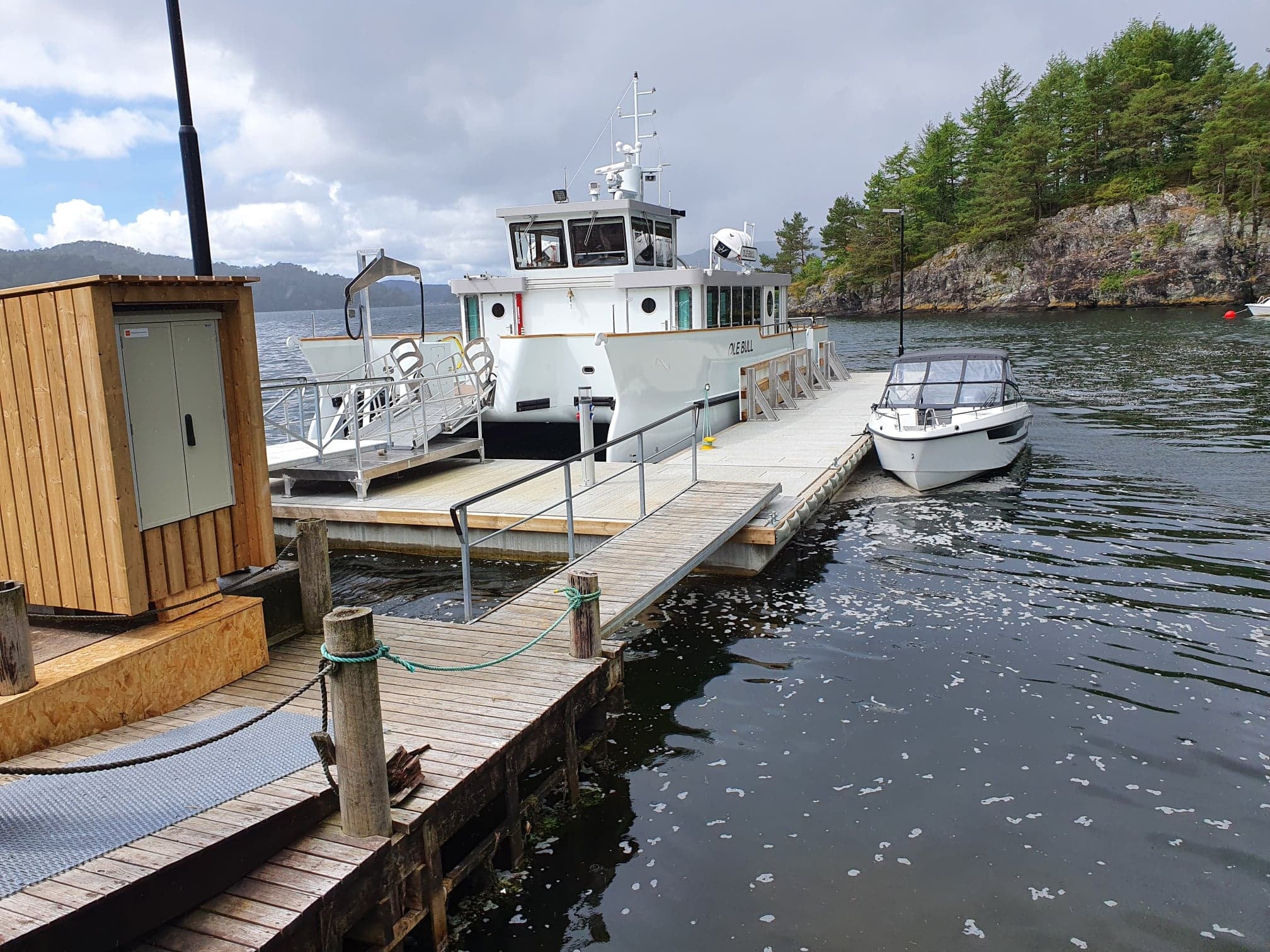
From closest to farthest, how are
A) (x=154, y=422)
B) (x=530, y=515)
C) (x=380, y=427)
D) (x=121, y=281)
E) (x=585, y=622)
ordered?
(x=121, y=281)
(x=154, y=422)
(x=585, y=622)
(x=530, y=515)
(x=380, y=427)

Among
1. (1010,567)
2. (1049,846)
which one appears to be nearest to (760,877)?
(1049,846)

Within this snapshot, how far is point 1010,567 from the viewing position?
33.0ft

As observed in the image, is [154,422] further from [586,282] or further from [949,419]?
[586,282]

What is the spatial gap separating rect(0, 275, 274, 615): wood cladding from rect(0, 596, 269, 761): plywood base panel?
213 mm

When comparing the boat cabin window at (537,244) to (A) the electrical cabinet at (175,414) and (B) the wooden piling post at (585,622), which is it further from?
(B) the wooden piling post at (585,622)

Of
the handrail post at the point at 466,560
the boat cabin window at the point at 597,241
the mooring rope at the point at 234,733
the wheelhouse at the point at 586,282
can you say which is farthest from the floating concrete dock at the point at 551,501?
the mooring rope at the point at 234,733

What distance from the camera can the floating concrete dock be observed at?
10.1 metres

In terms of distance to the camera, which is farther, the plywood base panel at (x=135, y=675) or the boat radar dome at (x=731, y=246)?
the boat radar dome at (x=731, y=246)

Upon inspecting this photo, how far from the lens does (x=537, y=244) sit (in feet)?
55.3

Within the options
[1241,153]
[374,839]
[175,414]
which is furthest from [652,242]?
[1241,153]

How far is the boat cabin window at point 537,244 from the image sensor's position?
656 inches

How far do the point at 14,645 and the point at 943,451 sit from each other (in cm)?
1208

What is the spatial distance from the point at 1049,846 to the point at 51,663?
5.39 metres

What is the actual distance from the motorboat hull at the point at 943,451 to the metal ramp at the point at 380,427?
6253mm
